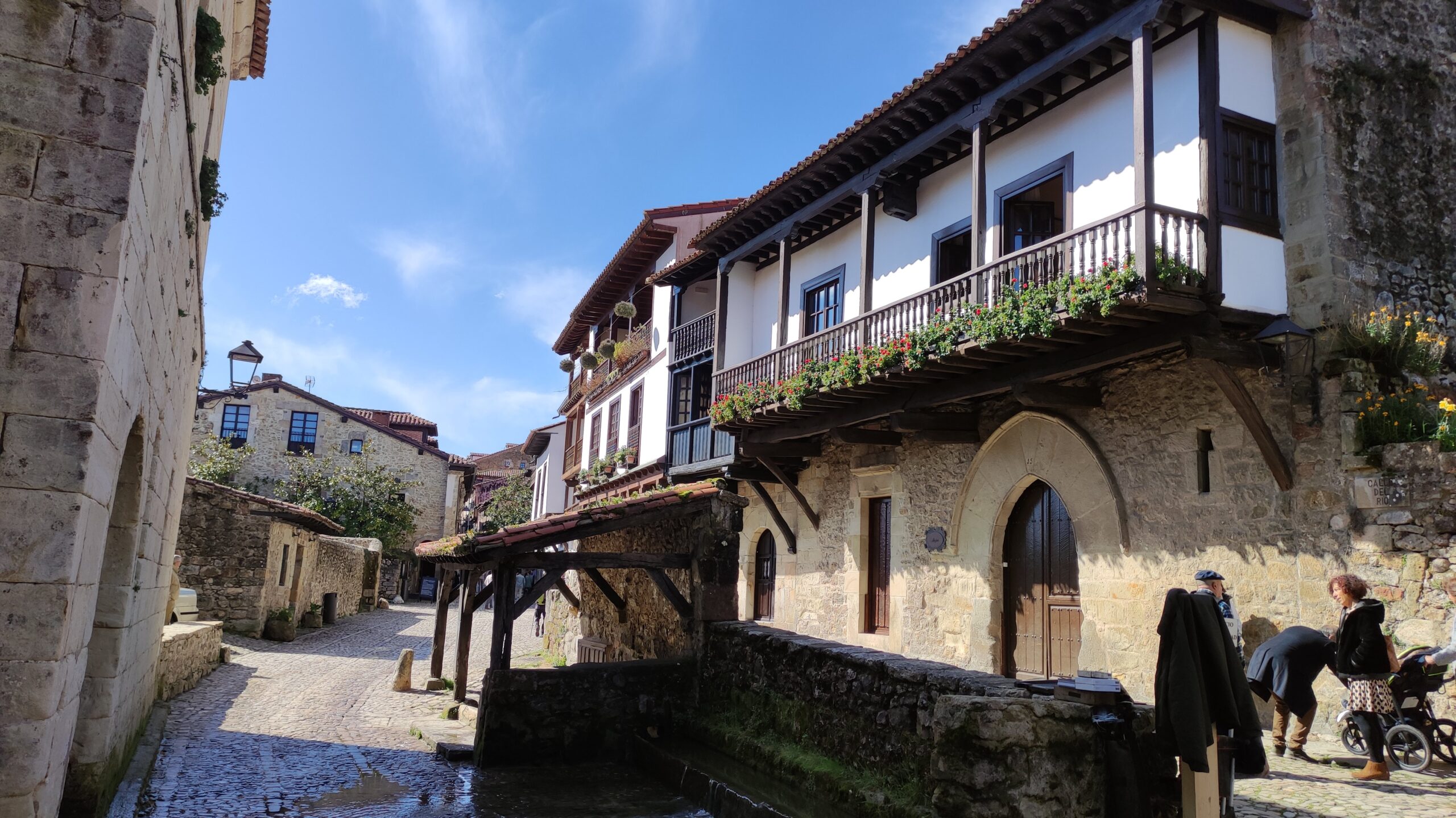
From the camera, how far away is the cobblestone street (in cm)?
688

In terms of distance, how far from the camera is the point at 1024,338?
28.3ft

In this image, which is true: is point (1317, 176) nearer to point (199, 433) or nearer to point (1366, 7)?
point (1366, 7)

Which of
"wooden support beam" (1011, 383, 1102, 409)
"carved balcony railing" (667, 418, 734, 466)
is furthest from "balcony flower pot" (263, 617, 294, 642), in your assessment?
"wooden support beam" (1011, 383, 1102, 409)

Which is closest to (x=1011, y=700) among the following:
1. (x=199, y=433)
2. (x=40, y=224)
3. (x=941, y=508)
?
(x=40, y=224)

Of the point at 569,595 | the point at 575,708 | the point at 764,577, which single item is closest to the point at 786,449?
the point at 764,577

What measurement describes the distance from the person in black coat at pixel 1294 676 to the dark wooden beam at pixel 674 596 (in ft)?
16.3

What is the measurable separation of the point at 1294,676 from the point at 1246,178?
4515 mm

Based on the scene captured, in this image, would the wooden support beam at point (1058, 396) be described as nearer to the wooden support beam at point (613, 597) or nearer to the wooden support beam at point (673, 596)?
the wooden support beam at point (673, 596)

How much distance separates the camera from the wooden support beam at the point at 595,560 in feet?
29.2

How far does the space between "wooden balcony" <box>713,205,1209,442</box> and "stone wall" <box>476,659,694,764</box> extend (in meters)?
4.08

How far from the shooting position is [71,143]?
3477 mm

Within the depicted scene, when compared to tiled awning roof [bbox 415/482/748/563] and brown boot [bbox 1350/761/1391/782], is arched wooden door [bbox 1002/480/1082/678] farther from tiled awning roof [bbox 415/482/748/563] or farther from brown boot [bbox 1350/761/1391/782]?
brown boot [bbox 1350/761/1391/782]

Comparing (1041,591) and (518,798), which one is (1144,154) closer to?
(1041,591)

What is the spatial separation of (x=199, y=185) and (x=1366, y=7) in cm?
1054
